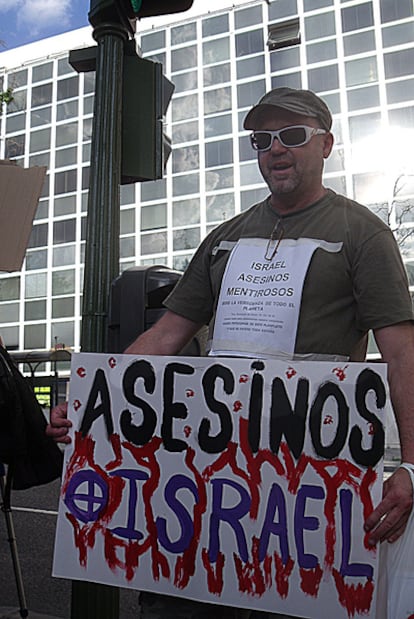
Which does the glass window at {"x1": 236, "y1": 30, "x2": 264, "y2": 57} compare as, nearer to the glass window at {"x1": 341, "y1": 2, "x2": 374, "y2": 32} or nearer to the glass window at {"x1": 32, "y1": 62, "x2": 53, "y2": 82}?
the glass window at {"x1": 341, "y1": 2, "x2": 374, "y2": 32}

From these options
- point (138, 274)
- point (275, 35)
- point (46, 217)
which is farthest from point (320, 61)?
point (138, 274)

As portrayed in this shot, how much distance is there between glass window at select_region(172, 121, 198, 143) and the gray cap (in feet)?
98.6

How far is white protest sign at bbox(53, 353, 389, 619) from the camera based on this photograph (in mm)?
1370

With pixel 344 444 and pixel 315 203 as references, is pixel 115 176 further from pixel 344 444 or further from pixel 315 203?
pixel 344 444

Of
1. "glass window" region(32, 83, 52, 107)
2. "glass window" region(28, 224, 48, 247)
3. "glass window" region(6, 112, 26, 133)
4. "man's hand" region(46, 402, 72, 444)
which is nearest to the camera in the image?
"man's hand" region(46, 402, 72, 444)

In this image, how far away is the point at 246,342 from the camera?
5.19ft

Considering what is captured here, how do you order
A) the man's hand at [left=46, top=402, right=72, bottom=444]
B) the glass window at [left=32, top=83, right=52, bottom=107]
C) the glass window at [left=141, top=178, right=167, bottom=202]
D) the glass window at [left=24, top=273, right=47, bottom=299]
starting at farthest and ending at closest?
the glass window at [left=24, top=273, right=47, bottom=299] < the glass window at [left=32, top=83, right=52, bottom=107] < the glass window at [left=141, top=178, right=167, bottom=202] < the man's hand at [left=46, top=402, right=72, bottom=444]

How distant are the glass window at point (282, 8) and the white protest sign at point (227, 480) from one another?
32.0 meters

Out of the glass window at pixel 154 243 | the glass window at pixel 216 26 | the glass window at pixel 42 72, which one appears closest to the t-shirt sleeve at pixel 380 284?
the glass window at pixel 216 26

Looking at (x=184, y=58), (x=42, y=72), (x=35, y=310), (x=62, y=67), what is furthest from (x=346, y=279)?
(x=35, y=310)

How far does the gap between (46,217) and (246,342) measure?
41020mm

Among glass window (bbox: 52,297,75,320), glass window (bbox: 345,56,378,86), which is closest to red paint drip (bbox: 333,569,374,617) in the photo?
glass window (bbox: 345,56,378,86)

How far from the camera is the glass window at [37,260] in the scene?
40.5m

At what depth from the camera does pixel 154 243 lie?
34.0m
